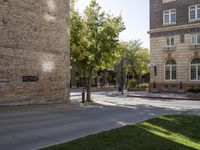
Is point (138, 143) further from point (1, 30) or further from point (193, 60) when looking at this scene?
point (193, 60)

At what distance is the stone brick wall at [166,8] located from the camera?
125ft

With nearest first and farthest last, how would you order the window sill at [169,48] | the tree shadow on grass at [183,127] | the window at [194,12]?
the tree shadow on grass at [183,127]
the window at [194,12]
the window sill at [169,48]

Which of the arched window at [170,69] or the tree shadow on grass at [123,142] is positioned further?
the arched window at [170,69]

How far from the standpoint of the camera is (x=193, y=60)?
124 feet

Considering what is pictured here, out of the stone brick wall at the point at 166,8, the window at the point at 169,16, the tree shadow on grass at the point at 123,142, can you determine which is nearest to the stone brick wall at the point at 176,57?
the stone brick wall at the point at 166,8

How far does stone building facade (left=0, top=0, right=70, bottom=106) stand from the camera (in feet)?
59.0

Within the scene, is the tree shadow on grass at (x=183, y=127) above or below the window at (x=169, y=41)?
below

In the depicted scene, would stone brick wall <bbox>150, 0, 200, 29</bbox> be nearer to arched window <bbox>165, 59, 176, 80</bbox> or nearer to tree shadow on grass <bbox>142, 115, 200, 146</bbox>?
arched window <bbox>165, 59, 176, 80</bbox>

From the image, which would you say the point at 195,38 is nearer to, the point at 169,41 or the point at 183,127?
the point at 169,41

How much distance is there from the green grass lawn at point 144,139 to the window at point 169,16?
2904 cm

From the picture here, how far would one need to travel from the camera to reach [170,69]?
3947 cm

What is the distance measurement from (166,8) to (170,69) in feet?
27.7

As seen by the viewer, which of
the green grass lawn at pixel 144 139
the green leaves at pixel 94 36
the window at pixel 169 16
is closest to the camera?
the green grass lawn at pixel 144 139

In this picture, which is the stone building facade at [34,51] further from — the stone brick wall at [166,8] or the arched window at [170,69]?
the stone brick wall at [166,8]
